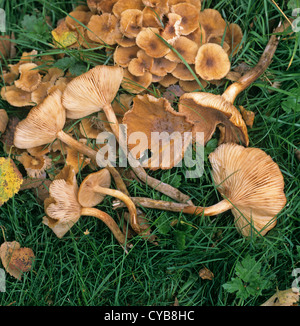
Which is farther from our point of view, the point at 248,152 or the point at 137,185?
the point at 137,185

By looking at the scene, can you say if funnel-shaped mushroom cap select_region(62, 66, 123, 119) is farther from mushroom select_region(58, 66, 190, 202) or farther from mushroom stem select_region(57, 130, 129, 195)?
mushroom stem select_region(57, 130, 129, 195)

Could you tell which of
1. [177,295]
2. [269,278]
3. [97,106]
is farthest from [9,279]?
[269,278]

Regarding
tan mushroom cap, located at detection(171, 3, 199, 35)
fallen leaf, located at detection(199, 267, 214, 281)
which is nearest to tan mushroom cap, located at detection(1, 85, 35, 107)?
tan mushroom cap, located at detection(171, 3, 199, 35)

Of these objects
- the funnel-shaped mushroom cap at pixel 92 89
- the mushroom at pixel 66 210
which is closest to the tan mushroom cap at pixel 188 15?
the funnel-shaped mushroom cap at pixel 92 89

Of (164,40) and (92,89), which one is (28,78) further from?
(164,40)

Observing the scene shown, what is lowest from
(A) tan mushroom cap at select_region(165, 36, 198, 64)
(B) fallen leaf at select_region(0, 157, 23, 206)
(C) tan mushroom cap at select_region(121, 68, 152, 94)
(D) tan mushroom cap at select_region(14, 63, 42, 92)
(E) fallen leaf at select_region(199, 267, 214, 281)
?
(E) fallen leaf at select_region(199, 267, 214, 281)

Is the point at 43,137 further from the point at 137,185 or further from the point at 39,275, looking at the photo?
the point at 39,275

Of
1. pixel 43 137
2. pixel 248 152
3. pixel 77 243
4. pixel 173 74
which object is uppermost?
pixel 173 74

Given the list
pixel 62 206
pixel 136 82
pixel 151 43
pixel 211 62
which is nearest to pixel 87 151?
pixel 62 206
